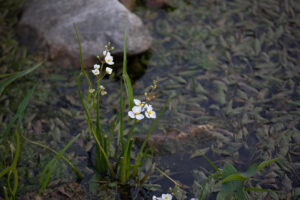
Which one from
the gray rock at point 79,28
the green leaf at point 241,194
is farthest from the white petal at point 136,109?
the gray rock at point 79,28

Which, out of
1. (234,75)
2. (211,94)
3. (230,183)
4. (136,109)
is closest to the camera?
(230,183)

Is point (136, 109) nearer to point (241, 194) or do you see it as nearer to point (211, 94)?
point (241, 194)

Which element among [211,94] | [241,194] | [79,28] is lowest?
[211,94]

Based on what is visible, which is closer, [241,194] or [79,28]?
[241,194]

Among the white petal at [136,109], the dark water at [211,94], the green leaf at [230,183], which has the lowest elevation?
the dark water at [211,94]

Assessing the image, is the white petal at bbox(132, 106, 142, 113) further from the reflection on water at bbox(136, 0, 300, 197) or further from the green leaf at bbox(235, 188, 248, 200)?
the reflection on water at bbox(136, 0, 300, 197)

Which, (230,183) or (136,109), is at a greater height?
(136,109)

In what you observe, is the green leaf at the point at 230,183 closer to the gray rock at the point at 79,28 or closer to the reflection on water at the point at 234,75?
the reflection on water at the point at 234,75

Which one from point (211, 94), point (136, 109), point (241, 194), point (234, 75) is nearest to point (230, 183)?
point (241, 194)

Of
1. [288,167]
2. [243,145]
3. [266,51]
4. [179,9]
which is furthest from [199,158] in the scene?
[179,9]
